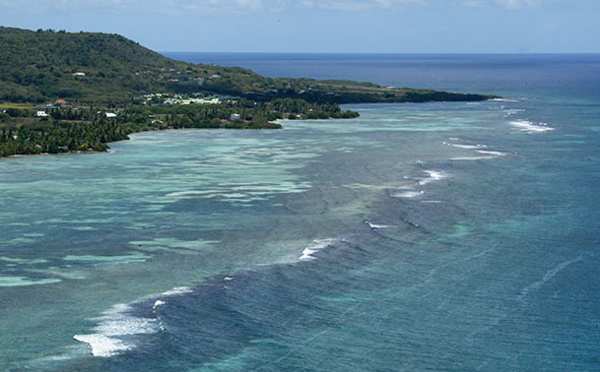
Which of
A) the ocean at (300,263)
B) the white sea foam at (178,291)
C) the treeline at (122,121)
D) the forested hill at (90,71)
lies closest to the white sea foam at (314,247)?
the ocean at (300,263)

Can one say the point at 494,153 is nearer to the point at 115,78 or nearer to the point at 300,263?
the point at 300,263

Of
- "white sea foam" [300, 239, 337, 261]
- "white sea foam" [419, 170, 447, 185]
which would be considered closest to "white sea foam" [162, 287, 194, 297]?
"white sea foam" [300, 239, 337, 261]

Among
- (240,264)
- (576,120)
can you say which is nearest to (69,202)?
(240,264)

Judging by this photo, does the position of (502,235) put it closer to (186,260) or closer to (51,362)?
(186,260)

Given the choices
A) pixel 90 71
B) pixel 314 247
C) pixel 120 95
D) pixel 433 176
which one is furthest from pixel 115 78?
pixel 314 247

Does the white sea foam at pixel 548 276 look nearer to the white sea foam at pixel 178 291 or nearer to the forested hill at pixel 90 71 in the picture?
the white sea foam at pixel 178 291
